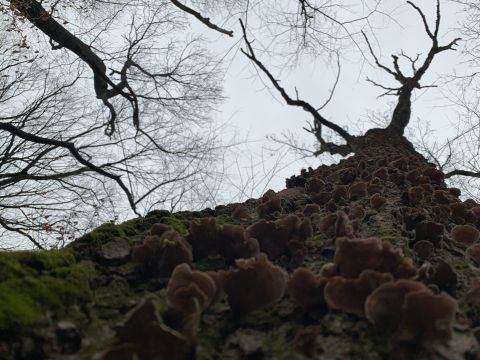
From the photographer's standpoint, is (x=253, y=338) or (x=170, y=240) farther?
(x=170, y=240)

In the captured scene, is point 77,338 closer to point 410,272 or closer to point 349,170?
point 410,272

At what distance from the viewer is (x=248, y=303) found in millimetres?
1434

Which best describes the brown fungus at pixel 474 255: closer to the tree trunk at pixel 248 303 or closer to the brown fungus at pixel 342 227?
the tree trunk at pixel 248 303

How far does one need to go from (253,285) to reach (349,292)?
31 centimetres

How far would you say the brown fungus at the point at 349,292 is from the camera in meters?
1.35

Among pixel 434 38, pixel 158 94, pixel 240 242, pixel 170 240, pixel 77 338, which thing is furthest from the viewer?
pixel 158 94

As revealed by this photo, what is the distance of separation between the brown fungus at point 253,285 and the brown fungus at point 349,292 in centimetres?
16

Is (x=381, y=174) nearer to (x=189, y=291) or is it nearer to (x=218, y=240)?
(x=218, y=240)

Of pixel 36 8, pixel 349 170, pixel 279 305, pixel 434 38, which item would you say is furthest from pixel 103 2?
pixel 279 305

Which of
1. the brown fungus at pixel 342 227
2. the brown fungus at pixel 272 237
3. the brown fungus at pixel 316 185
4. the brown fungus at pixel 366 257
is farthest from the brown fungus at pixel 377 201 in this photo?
the brown fungus at pixel 366 257

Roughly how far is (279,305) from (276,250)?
17.2 inches

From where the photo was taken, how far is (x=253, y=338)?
4.37 feet

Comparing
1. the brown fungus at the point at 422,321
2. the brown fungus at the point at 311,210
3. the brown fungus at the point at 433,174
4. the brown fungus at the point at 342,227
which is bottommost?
the brown fungus at the point at 422,321

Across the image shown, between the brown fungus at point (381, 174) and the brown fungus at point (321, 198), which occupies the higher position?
the brown fungus at point (381, 174)
